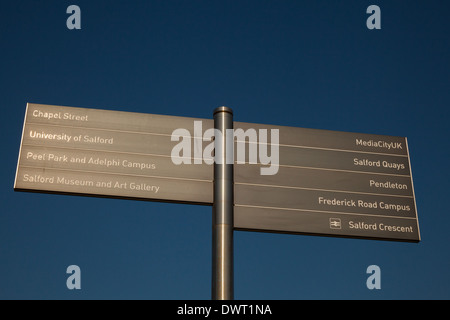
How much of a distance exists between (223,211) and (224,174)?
55 centimetres

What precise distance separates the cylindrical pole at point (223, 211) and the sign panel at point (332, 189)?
0.17 m

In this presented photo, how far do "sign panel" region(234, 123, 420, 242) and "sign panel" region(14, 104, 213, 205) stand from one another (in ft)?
2.33

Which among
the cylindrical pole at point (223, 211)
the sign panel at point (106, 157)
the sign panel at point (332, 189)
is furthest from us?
the sign panel at point (332, 189)

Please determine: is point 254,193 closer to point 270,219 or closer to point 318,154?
point 270,219

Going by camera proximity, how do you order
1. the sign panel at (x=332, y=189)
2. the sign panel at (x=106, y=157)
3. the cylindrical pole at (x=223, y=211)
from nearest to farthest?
1. the cylindrical pole at (x=223, y=211)
2. the sign panel at (x=106, y=157)
3. the sign panel at (x=332, y=189)

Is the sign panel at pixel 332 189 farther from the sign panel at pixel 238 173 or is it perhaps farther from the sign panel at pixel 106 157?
the sign panel at pixel 106 157

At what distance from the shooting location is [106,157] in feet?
26.1

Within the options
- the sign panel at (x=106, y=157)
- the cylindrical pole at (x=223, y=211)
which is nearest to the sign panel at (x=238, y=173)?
the sign panel at (x=106, y=157)

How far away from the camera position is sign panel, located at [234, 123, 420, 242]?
7.95 meters

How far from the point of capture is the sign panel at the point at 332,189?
7.95m

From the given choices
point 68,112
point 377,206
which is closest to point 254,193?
point 377,206

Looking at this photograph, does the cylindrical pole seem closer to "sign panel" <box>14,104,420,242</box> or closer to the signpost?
the signpost

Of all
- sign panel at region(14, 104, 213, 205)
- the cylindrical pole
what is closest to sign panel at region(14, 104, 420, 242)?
sign panel at region(14, 104, 213, 205)
